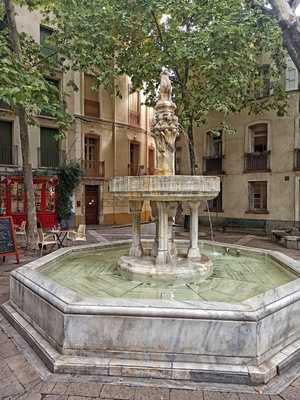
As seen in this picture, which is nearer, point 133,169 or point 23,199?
point 23,199

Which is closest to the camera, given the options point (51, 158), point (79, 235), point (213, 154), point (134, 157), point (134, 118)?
point (79, 235)

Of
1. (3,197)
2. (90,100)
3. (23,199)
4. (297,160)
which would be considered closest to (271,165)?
(297,160)

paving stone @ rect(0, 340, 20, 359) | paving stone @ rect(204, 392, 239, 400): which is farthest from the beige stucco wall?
paving stone @ rect(0, 340, 20, 359)

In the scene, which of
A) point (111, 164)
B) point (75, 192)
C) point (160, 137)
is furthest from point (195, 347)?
point (111, 164)

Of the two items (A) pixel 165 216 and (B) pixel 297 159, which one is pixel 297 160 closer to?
(B) pixel 297 159

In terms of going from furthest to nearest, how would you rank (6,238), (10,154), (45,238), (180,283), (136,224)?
(10,154) < (45,238) < (6,238) < (136,224) < (180,283)

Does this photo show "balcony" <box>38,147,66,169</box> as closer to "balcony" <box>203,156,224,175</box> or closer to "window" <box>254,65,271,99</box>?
"balcony" <box>203,156,224,175</box>

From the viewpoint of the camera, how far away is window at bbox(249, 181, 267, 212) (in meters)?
16.5

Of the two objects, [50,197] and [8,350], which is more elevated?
[50,197]

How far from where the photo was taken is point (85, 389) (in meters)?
2.80

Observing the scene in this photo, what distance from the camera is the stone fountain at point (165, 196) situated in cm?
442

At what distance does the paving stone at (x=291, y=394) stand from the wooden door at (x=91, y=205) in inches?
685

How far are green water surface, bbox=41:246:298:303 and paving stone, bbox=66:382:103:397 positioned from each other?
1309 mm

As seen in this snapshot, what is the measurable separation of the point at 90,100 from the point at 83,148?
3.12 metres
